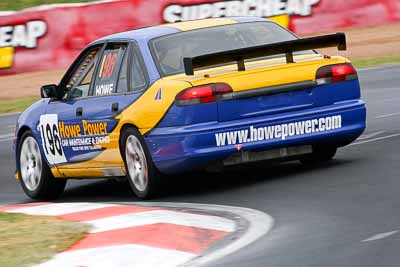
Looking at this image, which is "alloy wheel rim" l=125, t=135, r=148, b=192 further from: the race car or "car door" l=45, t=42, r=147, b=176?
"car door" l=45, t=42, r=147, b=176

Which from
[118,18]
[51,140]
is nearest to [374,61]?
[118,18]

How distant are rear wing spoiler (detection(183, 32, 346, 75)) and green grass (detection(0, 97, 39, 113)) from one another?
43.6ft

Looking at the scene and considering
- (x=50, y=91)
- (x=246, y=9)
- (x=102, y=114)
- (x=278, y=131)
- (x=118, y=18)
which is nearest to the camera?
(x=278, y=131)

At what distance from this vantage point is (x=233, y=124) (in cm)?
1018

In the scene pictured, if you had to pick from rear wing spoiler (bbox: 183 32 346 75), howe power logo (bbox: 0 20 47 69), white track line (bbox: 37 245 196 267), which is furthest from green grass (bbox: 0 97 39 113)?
white track line (bbox: 37 245 196 267)

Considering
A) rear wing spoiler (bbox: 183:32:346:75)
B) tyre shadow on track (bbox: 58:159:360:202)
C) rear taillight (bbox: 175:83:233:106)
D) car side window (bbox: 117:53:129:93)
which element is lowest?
tyre shadow on track (bbox: 58:159:360:202)

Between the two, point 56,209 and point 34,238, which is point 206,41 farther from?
point 34,238

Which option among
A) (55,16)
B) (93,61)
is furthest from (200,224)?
(55,16)

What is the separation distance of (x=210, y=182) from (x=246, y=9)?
19.1 m

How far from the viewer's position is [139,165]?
10.6 metres

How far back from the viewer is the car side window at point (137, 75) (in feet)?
35.1

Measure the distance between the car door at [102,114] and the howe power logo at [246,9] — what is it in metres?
18.0

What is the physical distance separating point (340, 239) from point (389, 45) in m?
21.9

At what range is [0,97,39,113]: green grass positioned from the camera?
23.3 metres
